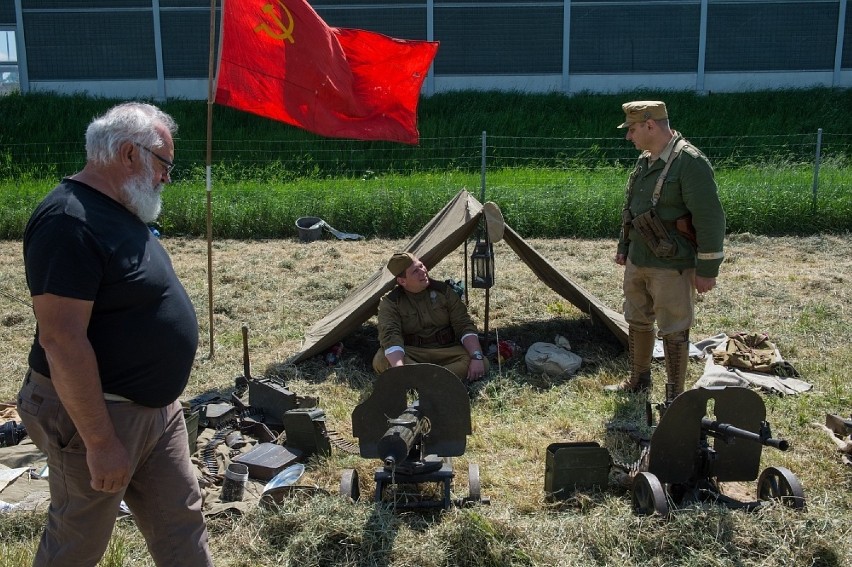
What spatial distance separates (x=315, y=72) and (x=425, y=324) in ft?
6.94

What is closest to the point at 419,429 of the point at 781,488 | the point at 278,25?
the point at 781,488

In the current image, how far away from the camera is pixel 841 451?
179 inches

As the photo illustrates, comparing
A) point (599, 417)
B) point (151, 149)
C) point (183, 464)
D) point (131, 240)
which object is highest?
point (151, 149)

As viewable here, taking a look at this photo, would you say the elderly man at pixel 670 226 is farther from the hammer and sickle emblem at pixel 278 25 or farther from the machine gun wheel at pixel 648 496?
the hammer and sickle emblem at pixel 278 25

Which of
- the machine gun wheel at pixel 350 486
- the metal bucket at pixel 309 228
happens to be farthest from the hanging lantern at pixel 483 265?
the metal bucket at pixel 309 228

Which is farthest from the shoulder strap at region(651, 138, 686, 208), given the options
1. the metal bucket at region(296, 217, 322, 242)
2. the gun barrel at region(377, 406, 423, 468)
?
the metal bucket at region(296, 217, 322, 242)

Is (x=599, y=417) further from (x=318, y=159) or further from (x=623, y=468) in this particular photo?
(x=318, y=159)

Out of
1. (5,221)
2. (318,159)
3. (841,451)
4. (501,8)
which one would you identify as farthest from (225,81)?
(501,8)

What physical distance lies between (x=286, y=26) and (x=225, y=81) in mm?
677

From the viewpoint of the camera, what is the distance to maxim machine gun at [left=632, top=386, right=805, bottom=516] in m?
3.71

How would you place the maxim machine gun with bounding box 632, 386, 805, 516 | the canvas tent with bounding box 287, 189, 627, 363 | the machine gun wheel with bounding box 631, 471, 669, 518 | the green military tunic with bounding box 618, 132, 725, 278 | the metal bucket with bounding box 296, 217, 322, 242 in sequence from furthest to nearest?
1. the metal bucket with bounding box 296, 217, 322, 242
2. the canvas tent with bounding box 287, 189, 627, 363
3. the green military tunic with bounding box 618, 132, 725, 278
4. the maxim machine gun with bounding box 632, 386, 805, 516
5. the machine gun wheel with bounding box 631, 471, 669, 518

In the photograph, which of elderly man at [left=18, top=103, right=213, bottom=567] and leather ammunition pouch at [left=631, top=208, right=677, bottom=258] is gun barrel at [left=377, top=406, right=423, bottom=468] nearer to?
elderly man at [left=18, top=103, right=213, bottom=567]

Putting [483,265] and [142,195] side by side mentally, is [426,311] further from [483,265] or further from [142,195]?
[142,195]

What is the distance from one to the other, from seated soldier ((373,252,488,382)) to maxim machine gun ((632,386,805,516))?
2135 millimetres
